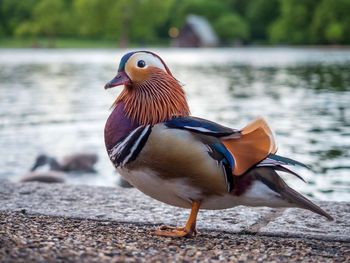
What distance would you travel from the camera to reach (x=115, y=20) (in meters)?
78.1

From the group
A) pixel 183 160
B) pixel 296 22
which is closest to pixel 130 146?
pixel 183 160

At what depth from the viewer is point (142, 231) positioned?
3.27m

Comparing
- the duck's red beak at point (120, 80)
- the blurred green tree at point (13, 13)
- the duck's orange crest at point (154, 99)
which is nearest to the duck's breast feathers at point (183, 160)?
the duck's orange crest at point (154, 99)

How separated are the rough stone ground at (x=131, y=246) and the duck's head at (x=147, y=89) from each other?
2.20 feet

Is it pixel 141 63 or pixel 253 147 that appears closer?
pixel 253 147

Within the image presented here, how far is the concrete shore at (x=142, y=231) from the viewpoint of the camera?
2.69 meters

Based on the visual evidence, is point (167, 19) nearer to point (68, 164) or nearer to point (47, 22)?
point (47, 22)

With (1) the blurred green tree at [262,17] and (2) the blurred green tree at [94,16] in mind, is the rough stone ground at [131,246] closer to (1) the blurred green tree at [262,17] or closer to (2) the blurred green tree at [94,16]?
(2) the blurred green tree at [94,16]

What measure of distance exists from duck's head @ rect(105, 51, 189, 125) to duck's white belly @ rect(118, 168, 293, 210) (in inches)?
11.7

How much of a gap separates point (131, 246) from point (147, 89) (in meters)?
0.85

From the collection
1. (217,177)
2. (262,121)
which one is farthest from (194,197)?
(262,121)

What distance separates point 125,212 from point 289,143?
207 inches

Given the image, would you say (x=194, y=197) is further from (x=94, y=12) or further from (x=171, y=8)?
(x=171, y=8)

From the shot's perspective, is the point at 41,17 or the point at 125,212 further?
the point at 41,17
